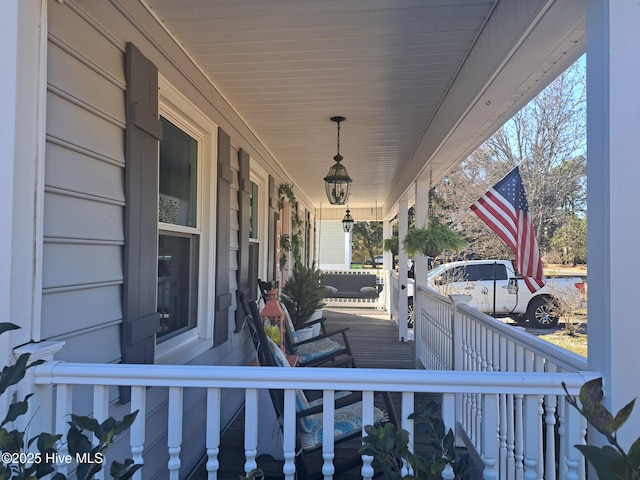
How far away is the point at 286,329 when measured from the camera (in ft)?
12.7

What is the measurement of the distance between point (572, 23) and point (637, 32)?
481mm

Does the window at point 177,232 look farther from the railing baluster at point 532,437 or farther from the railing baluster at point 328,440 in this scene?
the railing baluster at point 532,437

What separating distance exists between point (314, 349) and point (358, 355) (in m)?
1.50

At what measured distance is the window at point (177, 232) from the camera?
7.80 ft

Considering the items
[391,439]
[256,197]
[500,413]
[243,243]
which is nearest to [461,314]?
[500,413]

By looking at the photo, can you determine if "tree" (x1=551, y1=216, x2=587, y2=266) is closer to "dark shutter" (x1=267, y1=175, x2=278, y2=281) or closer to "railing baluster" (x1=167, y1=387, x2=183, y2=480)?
"dark shutter" (x1=267, y1=175, x2=278, y2=281)

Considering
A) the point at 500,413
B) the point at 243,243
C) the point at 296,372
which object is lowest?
the point at 500,413

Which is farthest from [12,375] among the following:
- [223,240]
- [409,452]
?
[223,240]

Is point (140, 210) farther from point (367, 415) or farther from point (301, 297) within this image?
point (301, 297)

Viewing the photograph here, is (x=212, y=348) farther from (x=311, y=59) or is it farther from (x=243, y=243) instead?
(x=311, y=59)

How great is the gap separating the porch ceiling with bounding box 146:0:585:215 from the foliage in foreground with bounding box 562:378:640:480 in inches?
53.2

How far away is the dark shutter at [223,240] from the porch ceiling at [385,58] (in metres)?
0.49

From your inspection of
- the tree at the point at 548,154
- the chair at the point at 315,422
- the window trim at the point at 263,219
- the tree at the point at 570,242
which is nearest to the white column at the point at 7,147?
the chair at the point at 315,422

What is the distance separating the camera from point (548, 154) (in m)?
9.65
